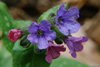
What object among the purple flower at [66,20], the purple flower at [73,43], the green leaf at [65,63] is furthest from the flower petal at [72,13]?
the green leaf at [65,63]

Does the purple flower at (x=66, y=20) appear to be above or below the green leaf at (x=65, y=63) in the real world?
above

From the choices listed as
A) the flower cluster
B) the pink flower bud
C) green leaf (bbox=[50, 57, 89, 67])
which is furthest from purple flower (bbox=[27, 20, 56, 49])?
green leaf (bbox=[50, 57, 89, 67])

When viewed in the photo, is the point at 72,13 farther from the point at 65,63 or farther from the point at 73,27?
the point at 65,63

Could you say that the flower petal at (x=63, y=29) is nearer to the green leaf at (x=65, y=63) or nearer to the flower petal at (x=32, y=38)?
the flower petal at (x=32, y=38)

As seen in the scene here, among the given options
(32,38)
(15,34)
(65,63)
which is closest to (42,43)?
(32,38)

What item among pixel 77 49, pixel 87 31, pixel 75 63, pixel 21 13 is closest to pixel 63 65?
pixel 75 63

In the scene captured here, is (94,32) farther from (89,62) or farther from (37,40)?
(37,40)

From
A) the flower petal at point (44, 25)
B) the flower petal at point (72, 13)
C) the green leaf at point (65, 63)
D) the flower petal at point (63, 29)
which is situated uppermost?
the flower petal at point (72, 13)

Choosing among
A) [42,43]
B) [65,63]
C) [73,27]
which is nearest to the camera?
[42,43]
